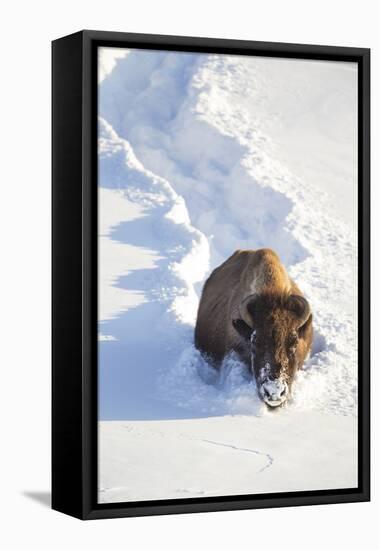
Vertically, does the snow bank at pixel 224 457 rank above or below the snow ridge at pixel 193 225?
below

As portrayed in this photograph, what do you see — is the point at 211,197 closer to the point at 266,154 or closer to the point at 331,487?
the point at 266,154

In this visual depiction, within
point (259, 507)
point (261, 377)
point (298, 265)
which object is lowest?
point (259, 507)

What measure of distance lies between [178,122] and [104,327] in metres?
1.32

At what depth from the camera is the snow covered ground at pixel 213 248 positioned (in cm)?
982

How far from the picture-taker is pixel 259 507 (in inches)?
401

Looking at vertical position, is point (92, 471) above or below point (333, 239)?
below

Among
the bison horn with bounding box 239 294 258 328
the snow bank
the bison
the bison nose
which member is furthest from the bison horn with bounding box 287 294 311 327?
the snow bank

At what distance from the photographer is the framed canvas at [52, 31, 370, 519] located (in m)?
9.77

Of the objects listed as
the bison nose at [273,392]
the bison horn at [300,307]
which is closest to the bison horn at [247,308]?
the bison horn at [300,307]

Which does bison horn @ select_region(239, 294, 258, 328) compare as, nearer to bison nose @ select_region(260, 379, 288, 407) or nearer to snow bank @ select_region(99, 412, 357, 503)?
bison nose @ select_region(260, 379, 288, 407)

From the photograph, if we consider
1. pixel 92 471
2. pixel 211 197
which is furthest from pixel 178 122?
pixel 92 471

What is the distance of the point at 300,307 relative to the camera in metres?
10.4

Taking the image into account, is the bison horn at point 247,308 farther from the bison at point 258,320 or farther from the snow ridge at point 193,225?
the snow ridge at point 193,225

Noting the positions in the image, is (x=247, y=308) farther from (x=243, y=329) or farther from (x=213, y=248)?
(x=213, y=248)
